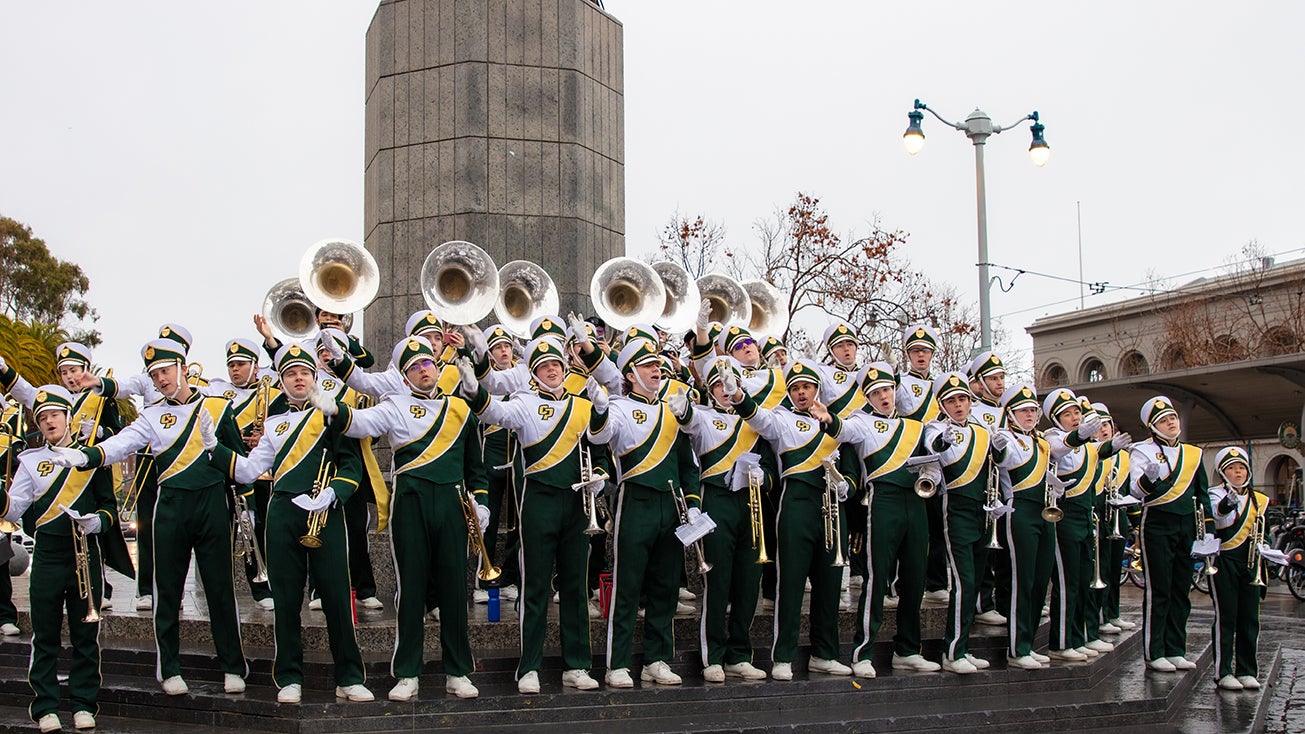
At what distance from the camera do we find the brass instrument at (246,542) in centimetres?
953

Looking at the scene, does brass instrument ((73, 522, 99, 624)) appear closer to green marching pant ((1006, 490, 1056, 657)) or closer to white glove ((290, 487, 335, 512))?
white glove ((290, 487, 335, 512))

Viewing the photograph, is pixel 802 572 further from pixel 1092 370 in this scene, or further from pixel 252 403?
pixel 1092 370


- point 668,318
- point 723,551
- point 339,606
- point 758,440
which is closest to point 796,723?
point 723,551

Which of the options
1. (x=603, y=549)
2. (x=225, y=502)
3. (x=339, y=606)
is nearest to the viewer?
(x=339, y=606)

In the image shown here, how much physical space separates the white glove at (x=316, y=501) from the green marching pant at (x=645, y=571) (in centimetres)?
200

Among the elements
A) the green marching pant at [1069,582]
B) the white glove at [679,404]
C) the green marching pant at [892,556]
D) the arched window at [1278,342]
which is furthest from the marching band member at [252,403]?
the arched window at [1278,342]

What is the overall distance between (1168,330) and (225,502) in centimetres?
4221

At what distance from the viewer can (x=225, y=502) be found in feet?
29.1

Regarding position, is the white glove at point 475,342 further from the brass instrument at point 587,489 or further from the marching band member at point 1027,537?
the marching band member at point 1027,537

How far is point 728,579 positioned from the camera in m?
9.28

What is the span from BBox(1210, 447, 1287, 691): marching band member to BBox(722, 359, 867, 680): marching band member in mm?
3524

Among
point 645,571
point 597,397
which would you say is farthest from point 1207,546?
point 597,397

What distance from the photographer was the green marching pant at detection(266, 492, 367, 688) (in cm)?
823

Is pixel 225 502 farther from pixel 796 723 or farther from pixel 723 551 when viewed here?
pixel 796 723
